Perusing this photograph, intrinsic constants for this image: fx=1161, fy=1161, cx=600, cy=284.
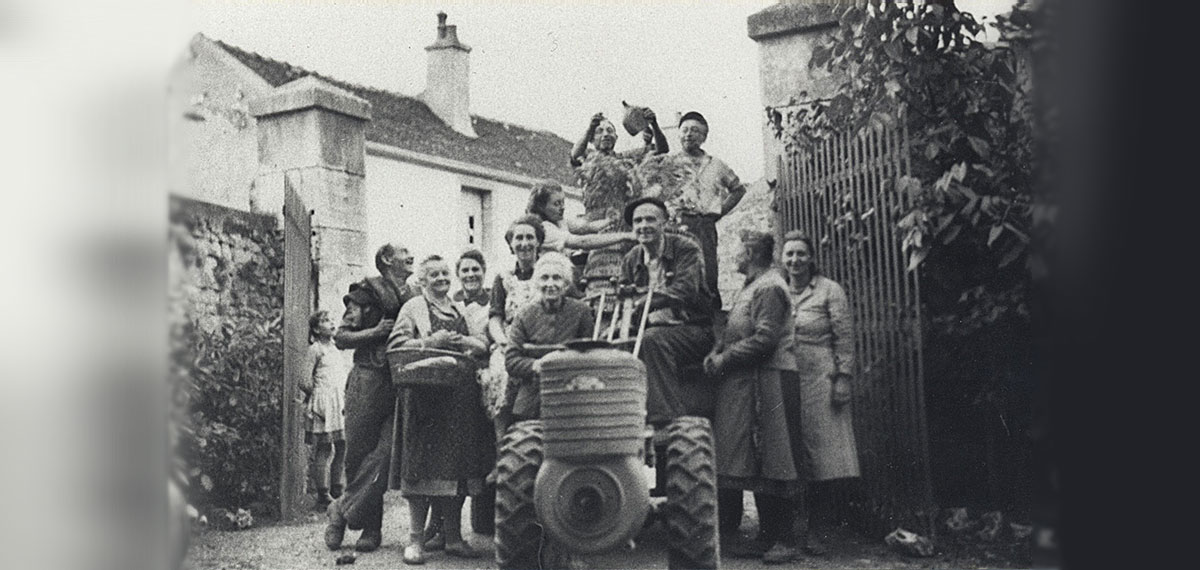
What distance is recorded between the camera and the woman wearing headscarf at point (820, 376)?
6.07m

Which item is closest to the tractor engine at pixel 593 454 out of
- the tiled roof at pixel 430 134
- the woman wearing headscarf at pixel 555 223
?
the woman wearing headscarf at pixel 555 223

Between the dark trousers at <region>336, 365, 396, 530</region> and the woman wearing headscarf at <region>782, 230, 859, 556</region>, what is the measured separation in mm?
2200

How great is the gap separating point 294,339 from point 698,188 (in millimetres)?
3054

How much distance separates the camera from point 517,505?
521 cm

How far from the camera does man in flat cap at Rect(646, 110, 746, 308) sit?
683 centimetres

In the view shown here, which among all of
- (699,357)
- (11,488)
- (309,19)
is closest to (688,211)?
(699,357)

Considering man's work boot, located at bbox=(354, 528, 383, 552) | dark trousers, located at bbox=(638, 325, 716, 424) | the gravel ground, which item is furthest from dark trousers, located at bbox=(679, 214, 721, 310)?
man's work boot, located at bbox=(354, 528, 383, 552)

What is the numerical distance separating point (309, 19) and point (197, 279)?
1965 mm

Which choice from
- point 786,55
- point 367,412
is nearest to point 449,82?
point 786,55

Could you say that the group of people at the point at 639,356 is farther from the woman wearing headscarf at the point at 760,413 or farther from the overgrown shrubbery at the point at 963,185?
the overgrown shrubbery at the point at 963,185

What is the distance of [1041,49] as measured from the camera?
200 cm

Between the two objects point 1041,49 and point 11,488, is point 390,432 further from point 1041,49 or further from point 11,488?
point 1041,49

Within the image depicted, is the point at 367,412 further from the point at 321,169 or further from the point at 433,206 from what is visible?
the point at 433,206

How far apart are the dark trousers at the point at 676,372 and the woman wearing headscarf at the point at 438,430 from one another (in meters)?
1.00
